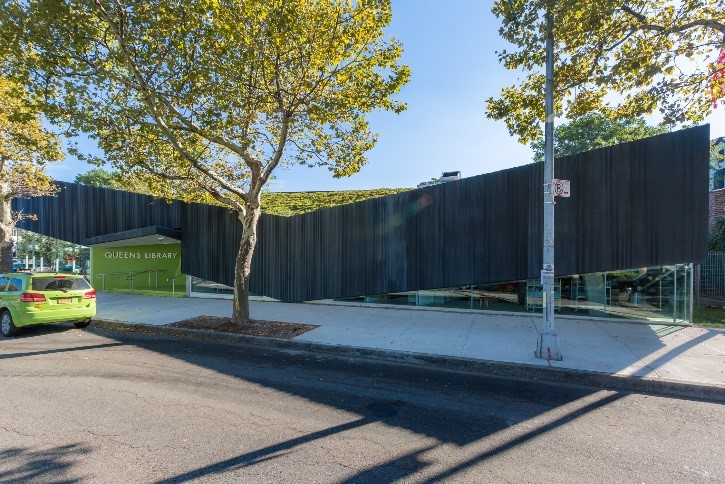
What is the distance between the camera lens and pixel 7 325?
874 cm

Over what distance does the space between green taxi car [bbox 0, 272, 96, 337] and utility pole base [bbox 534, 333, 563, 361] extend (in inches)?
419

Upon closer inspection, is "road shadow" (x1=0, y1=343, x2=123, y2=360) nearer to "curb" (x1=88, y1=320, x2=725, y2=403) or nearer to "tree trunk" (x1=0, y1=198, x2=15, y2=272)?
"curb" (x1=88, y1=320, x2=725, y2=403)

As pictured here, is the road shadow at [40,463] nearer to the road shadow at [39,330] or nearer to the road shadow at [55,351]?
the road shadow at [55,351]

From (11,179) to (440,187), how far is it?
16879 mm

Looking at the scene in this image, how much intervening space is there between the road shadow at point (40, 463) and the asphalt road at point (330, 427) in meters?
0.01

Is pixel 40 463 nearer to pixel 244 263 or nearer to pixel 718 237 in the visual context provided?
pixel 244 263

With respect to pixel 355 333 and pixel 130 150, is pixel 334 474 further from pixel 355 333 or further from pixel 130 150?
pixel 130 150

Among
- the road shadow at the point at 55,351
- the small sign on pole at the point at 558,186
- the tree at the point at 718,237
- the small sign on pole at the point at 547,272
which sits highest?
the small sign on pole at the point at 558,186

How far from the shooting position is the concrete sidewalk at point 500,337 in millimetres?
6227

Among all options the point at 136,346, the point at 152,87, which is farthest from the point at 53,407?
the point at 152,87

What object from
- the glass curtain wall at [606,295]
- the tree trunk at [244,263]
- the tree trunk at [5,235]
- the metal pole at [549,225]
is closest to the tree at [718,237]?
the glass curtain wall at [606,295]

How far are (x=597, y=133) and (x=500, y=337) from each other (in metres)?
21.6

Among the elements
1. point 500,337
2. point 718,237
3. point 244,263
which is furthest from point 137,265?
point 718,237

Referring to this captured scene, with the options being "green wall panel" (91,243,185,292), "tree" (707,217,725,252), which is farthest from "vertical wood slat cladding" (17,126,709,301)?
"tree" (707,217,725,252)
